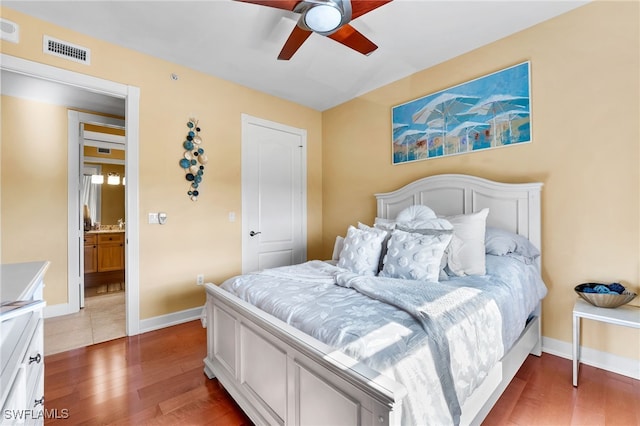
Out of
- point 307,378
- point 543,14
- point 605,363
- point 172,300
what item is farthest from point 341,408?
point 543,14

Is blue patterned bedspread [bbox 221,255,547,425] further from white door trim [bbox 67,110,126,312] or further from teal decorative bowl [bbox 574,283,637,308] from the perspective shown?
white door trim [bbox 67,110,126,312]

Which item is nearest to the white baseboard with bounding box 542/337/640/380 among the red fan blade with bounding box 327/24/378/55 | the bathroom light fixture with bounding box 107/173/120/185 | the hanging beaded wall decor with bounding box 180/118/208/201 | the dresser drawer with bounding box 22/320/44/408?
the red fan blade with bounding box 327/24/378/55

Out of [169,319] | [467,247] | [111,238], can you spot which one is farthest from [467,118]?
[111,238]

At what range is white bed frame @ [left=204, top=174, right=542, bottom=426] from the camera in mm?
917

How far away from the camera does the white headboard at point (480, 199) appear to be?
226 centimetres

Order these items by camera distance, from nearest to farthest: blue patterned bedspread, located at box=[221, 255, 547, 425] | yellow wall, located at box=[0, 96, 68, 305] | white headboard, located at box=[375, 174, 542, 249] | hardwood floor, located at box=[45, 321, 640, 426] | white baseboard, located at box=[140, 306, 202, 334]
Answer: blue patterned bedspread, located at box=[221, 255, 547, 425], hardwood floor, located at box=[45, 321, 640, 426], white headboard, located at box=[375, 174, 542, 249], white baseboard, located at box=[140, 306, 202, 334], yellow wall, located at box=[0, 96, 68, 305]

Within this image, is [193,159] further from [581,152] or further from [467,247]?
[581,152]

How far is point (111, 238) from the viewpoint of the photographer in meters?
4.89

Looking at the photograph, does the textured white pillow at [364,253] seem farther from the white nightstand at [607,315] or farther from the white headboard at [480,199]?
the white nightstand at [607,315]

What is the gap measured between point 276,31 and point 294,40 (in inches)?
19.2

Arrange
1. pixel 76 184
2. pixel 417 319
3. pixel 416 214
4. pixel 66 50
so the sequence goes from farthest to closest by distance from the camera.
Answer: pixel 76 184 → pixel 416 214 → pixel 66 50 → pixel 417 319

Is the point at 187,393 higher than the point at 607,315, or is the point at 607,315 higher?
the point at 607,315

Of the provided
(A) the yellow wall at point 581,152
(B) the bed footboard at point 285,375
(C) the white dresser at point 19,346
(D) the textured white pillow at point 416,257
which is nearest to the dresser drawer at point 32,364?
(C) the white dresser at point 19,346
